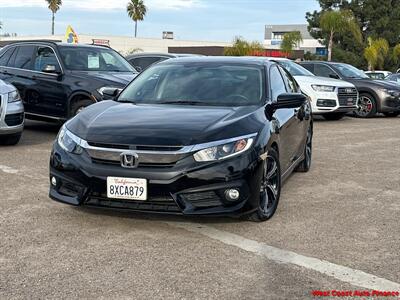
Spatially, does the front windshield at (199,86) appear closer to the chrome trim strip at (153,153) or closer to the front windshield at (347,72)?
the chrome trim strip at (153,153)

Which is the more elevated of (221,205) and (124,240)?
(221,205)

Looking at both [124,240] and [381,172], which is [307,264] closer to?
[124,240]

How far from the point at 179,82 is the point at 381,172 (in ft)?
11.1

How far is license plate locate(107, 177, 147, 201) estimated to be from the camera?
432 centimetres

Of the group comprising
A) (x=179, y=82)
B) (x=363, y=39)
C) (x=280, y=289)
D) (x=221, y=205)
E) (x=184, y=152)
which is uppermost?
(x=363, y=39)

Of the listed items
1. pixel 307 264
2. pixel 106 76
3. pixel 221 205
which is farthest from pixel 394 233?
pixel 106 76

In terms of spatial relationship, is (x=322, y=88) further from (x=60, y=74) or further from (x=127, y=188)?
(x=127, y=188)

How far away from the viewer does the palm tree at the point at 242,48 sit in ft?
146

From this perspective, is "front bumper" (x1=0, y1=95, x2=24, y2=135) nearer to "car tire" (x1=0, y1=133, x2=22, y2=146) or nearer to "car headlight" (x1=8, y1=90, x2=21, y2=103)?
"car headlight" (x1=8, y1=90, x2=21, y2=103)

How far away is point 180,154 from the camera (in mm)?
4355

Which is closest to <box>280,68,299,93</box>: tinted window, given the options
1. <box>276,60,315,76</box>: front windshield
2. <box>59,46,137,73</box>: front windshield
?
<box>59,46,137,73</box>: front windshield

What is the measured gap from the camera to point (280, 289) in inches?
141

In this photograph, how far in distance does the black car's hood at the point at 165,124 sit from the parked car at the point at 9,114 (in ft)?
11.9

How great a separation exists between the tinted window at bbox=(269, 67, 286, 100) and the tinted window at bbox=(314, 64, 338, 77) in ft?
32.0
